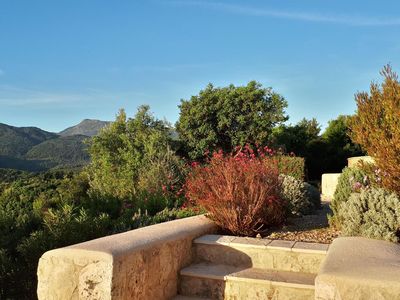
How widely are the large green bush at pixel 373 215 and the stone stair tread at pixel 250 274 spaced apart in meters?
0.86

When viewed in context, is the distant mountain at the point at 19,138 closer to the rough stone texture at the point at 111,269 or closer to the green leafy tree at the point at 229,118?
the green leafy tree at the point at 229,118

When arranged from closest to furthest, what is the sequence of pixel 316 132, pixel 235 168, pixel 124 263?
pixel 124 263
pixel 235 168
pixel 316 132

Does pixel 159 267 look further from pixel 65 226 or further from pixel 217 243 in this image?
pixel 65 226

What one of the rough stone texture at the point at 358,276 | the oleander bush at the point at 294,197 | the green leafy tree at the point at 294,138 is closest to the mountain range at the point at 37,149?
the green leafy tree at the point at 294,138

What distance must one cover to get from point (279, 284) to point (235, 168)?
6.85 ft

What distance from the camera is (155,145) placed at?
16.1 metres

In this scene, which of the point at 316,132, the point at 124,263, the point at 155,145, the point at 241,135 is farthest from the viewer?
the point at 316,132

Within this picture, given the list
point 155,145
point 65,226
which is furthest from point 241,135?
point 65,226

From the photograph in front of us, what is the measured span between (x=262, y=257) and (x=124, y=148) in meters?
14.3

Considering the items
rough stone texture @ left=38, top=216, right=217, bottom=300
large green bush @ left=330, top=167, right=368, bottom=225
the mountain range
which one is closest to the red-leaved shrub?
large green bush @ left=330, top=167, right=368, bottom=225

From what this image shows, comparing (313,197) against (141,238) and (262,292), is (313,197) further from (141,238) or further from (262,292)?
(141,238)

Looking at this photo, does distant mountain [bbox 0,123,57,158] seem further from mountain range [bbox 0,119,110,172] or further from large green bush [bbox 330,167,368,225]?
large green bush [bbox 330,167,368,225]

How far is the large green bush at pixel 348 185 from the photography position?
231 inches

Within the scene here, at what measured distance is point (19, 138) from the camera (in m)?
50.9
